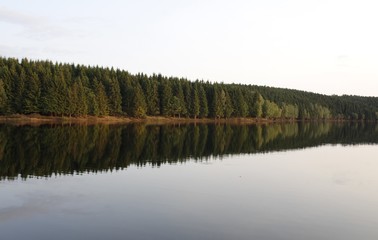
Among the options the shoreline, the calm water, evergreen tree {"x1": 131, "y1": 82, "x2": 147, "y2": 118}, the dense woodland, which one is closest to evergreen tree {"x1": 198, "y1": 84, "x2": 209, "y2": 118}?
the dense woodland

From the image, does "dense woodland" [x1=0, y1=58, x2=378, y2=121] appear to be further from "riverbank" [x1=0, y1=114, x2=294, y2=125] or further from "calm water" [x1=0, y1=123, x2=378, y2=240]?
"calm water" [x1=0, y1=123, x2=378, y2=240]

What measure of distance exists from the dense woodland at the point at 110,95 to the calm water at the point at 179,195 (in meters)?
69.2

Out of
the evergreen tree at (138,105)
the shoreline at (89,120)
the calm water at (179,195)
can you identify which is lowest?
the calm water at (179,195)

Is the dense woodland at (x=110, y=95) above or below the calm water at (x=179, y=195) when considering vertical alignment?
above

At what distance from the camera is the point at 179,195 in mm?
25922

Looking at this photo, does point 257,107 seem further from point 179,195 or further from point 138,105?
point 179,195

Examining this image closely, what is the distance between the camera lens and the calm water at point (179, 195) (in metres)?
18.5

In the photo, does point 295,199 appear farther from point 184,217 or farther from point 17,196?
point 17,196

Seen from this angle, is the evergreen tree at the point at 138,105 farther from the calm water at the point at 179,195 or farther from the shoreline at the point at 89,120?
the calm water at the point at 179,195

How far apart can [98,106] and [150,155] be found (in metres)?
83.0

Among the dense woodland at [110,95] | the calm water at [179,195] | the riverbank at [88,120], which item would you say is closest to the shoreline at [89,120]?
the riverbank at [88,120]

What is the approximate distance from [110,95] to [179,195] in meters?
111

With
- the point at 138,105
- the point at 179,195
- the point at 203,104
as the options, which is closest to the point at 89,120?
the point at 138,105

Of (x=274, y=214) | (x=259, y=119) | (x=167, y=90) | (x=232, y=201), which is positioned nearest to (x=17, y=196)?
(x=232, y=201)
